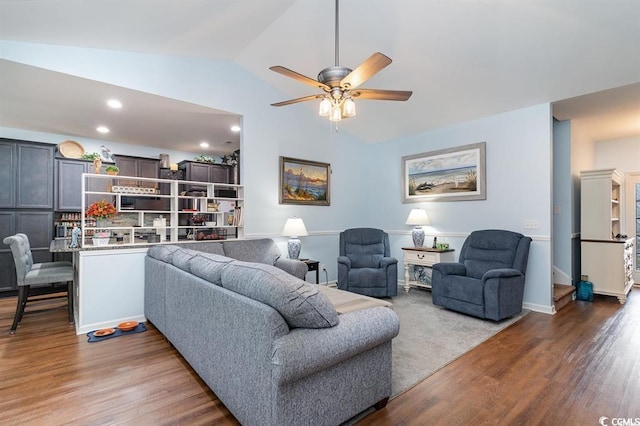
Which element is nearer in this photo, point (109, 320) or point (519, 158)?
point (109, 320)

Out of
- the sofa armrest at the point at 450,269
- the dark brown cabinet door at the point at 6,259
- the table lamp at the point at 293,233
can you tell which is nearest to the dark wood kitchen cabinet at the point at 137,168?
the dark brown cabinet door at the point at 6,259

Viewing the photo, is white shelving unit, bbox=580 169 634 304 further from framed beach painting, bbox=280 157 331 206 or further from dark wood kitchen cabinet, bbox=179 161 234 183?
dark wood kitchen cabinet, bbox=179 161 234 183

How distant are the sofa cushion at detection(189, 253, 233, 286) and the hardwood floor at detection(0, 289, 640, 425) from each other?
0.81 meters

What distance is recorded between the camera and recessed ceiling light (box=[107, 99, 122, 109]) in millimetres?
3795

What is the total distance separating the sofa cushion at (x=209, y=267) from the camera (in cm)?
199

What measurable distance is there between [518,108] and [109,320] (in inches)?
224

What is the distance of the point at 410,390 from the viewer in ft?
7.07

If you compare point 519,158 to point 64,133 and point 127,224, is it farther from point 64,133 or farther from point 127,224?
point 64,133

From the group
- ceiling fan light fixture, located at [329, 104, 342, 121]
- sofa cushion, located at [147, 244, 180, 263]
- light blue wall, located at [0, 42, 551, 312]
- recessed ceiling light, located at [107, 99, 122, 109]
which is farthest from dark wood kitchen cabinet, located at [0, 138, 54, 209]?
ceiling fan light fixture, located at [329, 104, 342, 121]

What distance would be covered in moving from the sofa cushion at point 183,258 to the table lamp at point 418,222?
3.45 metres

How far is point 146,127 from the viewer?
4836 millimetres

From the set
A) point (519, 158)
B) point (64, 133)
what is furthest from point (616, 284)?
point (64, 133)

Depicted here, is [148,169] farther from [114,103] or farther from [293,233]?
[293,233]

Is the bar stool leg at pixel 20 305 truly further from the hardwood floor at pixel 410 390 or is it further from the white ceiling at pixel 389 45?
the white ceiling at pixel 389 45
